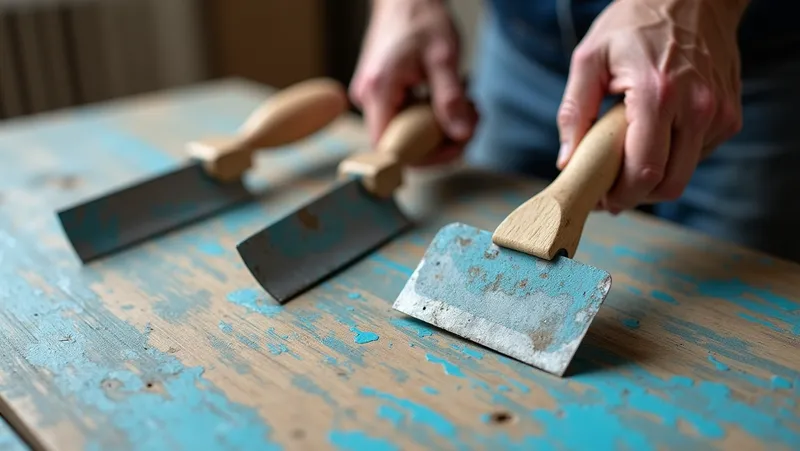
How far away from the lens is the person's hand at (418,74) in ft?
2.90

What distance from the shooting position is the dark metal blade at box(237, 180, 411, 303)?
63 cm

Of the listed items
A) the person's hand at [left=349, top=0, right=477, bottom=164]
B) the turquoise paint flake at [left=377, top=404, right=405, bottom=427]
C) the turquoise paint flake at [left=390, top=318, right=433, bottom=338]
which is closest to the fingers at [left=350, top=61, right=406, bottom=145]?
the person's hand at [left=349, top=0, right=477, bottom=164]

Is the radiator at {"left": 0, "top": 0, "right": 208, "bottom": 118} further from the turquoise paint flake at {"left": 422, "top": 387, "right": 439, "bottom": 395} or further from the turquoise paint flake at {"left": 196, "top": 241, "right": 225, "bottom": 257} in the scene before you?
the turquoise paint flake at {"left": 422, "top": 387, "right": 439, "bottom": 395}

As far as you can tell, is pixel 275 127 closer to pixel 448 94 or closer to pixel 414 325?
pixel 448 94

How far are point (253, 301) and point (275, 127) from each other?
0.32 metres

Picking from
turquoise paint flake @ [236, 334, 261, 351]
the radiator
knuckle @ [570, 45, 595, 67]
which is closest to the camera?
turquoise paint flake @ [236, 334, 261, 351]

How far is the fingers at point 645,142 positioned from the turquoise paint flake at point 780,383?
20 cm

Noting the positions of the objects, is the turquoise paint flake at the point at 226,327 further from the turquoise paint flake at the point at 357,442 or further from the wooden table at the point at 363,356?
the turquoise paint flake at the point at 357,442

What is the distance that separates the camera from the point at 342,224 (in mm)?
717

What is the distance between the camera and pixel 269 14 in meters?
2.25

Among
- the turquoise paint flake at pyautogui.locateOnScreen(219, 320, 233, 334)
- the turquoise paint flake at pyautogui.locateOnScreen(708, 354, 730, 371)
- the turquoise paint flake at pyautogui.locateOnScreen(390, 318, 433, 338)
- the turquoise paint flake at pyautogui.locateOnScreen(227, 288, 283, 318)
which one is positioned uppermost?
the turquoise paint flake at pyautogui.locateOnScreen(708, 354, 730, 371)

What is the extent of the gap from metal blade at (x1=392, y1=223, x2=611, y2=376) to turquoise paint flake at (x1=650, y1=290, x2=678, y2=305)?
0.11 m

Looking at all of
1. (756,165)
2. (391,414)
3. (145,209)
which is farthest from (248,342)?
(756,165)

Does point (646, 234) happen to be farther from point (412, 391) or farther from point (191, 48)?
point (191, 48)
